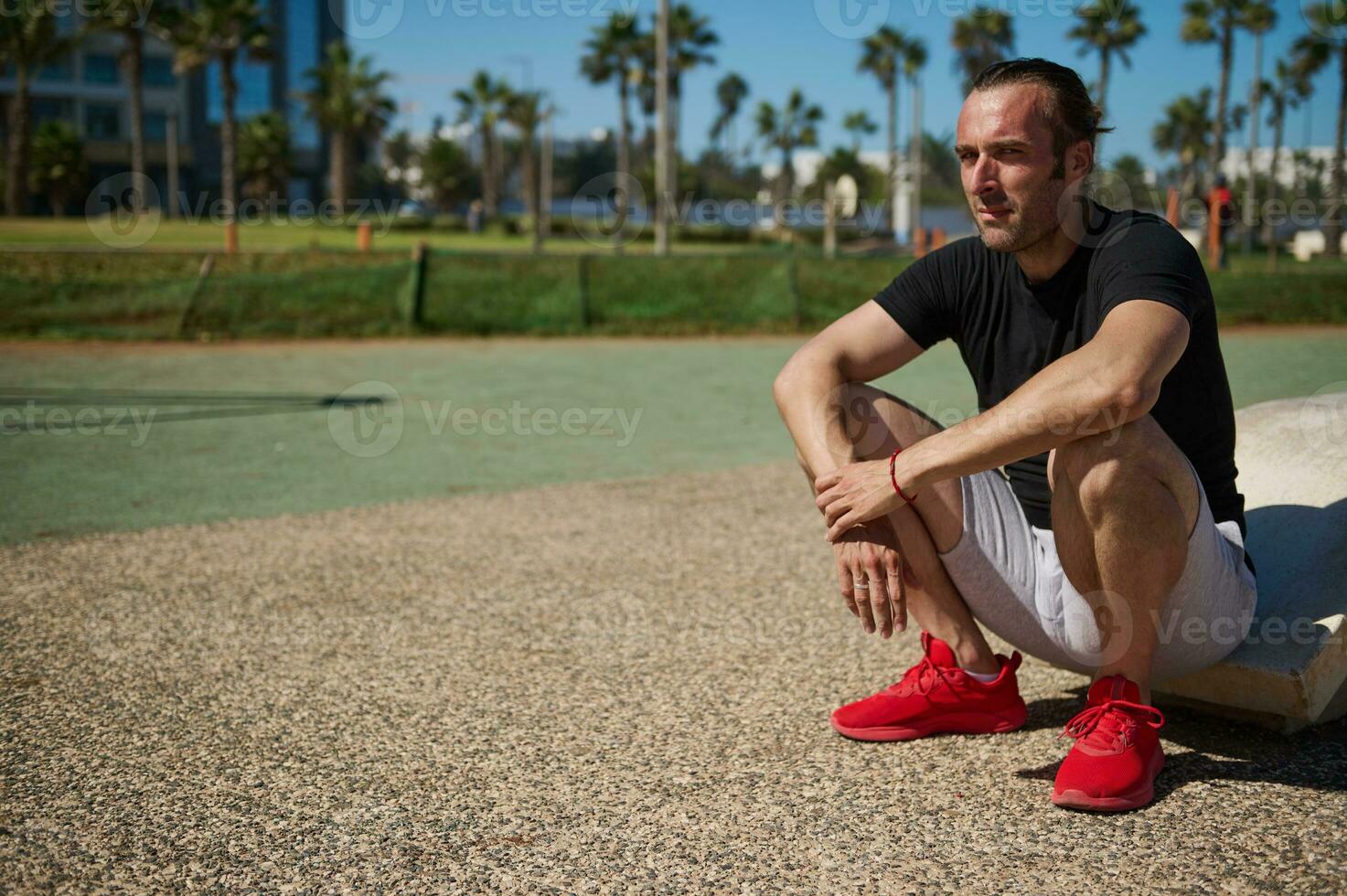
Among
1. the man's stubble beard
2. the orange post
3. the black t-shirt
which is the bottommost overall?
the black t-shirt

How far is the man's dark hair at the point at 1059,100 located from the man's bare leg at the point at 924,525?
2.32ft

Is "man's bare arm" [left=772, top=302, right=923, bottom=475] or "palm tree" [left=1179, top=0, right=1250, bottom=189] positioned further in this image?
"palm tree" [left=1179, top=0, right=1250, bottom=189]

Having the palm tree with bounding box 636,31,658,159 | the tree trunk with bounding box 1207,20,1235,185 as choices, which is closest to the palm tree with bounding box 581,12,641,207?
the palm tree with bounding box 636,31,658,159

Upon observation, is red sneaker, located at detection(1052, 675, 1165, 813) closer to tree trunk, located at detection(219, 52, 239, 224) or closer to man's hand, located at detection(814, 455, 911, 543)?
man's hand, located at detection(814, 455, 911, 543)

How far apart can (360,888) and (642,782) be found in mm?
774

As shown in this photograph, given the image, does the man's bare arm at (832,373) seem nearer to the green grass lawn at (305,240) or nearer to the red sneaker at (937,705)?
the red sneaker at (937,705)

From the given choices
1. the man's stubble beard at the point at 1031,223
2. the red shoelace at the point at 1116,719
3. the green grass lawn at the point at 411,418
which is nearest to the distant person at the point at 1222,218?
the green grass lawn at the point at 411,418

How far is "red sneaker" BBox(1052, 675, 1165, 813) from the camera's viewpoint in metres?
2.64

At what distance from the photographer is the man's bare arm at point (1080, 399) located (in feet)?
8.05

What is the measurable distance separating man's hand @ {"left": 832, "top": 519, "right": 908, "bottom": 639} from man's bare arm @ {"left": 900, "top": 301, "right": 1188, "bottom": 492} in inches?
8.0

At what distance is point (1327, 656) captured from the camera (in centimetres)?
286

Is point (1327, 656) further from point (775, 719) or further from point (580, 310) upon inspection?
point (580, 310)

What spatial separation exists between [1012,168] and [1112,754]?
1.41 m

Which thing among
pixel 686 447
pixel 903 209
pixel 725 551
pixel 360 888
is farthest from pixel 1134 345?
pixel 903 209
